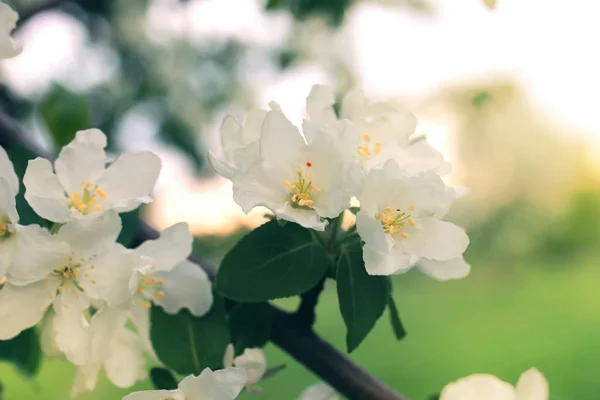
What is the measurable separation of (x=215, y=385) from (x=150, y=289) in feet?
0.60

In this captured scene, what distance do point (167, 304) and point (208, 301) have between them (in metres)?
0.04

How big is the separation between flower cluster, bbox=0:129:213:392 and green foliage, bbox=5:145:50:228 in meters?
0.07

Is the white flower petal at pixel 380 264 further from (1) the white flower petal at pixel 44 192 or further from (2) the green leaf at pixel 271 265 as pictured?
(1) the white flower petal at pixel 44 192

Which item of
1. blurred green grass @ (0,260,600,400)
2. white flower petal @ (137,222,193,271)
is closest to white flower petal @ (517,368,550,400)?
white flower petal @ (137,222,193,271)

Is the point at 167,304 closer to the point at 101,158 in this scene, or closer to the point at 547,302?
the point at 101,158

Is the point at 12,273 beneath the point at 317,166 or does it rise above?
beneath

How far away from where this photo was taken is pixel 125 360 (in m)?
0.66

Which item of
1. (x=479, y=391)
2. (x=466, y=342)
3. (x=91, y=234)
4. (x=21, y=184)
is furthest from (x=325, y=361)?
(x=466, y=342)

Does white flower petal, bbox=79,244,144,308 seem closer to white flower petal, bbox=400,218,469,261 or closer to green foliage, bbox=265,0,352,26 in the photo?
white flower petal, bbox=400,218,469,261

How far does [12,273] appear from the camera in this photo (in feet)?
1.83

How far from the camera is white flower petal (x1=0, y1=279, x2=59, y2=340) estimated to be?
1.85ft

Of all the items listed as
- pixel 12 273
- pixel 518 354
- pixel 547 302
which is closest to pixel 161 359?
pixel 12 273

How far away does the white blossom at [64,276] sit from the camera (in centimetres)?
56

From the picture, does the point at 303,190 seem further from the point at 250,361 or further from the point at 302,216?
the point at 250,361
